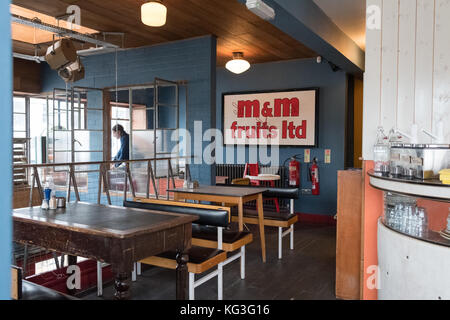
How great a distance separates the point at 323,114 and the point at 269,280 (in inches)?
160

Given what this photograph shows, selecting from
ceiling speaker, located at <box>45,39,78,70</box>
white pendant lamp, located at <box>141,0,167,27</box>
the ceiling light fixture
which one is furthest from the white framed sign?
the ceiling light fixture

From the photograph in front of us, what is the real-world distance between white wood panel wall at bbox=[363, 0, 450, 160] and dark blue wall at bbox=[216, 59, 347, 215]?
3.80 m

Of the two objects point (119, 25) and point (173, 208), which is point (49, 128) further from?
point (173, 208)

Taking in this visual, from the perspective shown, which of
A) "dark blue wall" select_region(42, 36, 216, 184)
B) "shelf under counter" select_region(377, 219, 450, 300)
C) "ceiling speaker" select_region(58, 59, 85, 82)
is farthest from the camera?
"dark blue wall" select_region(42, 36, 216, 184)

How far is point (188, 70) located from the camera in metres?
6.04

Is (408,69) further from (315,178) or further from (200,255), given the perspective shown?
(315,178)

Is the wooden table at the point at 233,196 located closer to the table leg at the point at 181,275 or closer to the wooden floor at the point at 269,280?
the wooden floor at the point at 269,280

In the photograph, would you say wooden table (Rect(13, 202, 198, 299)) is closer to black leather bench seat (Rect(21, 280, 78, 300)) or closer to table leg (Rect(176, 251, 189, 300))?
table leg (Rect(176, 251, 189, 300))

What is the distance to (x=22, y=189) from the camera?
211 inches

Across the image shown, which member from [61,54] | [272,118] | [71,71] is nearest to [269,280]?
[61,54]

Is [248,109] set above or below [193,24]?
below

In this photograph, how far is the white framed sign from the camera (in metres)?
7.03
